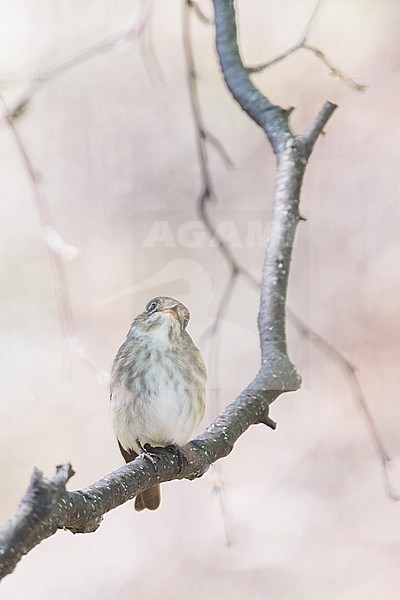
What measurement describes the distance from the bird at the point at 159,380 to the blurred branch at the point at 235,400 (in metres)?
0.04

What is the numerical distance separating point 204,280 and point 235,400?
0.71 ft

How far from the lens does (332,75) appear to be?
1.17 metres

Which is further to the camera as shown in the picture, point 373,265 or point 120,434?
point 373,265

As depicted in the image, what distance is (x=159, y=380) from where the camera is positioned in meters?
0.83

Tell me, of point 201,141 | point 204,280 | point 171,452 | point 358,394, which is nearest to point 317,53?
point 201,141

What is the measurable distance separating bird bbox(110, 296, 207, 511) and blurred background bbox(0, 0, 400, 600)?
4.0 inches

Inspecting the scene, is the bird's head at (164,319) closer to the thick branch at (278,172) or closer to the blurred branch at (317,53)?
the thick branch at (278,172)

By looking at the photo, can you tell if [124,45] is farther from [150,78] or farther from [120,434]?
→ [120,434]

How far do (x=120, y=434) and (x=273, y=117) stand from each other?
40cm

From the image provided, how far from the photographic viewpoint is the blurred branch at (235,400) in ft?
1.77

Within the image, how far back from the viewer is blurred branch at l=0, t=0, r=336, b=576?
540mm

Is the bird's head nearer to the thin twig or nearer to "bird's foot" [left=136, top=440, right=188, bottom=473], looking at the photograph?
"bird's foot" [left=136, top=440, right=188, bottom=473]

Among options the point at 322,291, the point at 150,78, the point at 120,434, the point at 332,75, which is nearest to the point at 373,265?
the point at 322,291

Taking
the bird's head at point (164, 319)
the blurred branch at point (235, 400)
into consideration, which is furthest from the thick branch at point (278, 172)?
the bird's head at point (164, 319)
